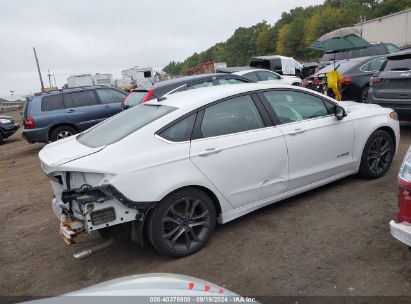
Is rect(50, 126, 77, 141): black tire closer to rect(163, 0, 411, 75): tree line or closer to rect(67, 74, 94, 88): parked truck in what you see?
rect(67, 74, 94, 88): parked truck

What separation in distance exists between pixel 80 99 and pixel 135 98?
8.78 ft

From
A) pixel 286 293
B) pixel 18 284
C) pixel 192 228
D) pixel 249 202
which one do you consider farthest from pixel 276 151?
pixel 18 284

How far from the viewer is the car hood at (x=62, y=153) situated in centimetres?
362

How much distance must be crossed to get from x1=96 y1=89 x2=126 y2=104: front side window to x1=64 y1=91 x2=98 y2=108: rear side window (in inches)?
8.2

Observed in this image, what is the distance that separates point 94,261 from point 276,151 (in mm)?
2246

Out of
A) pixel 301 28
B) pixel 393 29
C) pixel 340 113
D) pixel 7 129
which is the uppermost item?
pixel 301 28

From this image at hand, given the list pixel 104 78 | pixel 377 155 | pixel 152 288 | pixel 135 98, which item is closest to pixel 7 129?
pixel 135 98

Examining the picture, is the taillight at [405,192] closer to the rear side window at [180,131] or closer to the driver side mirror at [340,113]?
the driver side mirror at [340,113]

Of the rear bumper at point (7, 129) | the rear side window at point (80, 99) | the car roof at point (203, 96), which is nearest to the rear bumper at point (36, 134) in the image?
the rear side window at point (80, 99)

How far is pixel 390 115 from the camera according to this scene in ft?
17.6

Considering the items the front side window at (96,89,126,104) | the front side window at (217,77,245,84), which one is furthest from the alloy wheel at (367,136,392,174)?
the front side window at (96,89,126,104)

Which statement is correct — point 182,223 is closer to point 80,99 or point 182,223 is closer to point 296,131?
point 296,131

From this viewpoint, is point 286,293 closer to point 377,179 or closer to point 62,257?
point 62,257

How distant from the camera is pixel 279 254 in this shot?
374cm
